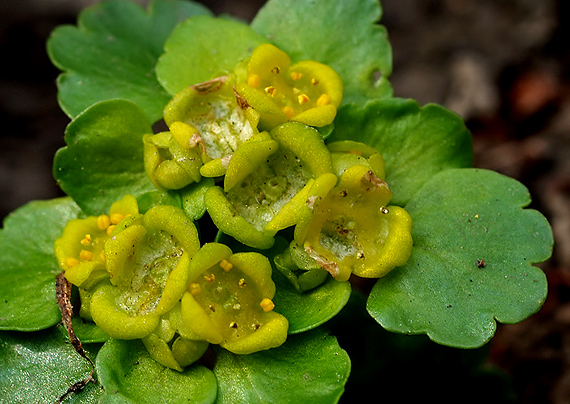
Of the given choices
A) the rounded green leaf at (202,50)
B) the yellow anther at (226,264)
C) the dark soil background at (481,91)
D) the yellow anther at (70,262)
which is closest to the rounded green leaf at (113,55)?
the rounded green leaf at (202,50)

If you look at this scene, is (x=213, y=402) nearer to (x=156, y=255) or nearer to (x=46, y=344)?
(x=156, y=255)

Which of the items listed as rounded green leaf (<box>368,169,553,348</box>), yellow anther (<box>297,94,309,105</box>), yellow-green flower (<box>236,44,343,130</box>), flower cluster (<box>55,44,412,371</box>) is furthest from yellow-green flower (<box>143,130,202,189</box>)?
rounded green leaf (<box>368,169,553,348</box>)

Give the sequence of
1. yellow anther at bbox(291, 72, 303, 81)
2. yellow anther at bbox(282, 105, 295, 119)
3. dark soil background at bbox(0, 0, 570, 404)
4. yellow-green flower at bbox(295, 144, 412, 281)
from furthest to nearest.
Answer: dark soil background at bbox(0, 0, 570, 404)
yellow anther at bbox(291, 72, 303, 81)
yellow anther at bbox(282, 105, 295, 119)
yellow-green flower at bbox(295, 144, 412, 281)

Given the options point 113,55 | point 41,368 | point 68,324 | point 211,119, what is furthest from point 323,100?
point 41,368

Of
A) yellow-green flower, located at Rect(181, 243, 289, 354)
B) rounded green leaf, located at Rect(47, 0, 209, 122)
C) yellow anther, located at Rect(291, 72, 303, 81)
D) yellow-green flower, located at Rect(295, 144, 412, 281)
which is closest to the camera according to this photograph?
yellow-green flower, located at Rect(181, 243, 289, 354)

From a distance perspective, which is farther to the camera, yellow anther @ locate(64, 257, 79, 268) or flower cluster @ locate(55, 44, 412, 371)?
yellow anther @ locate(64, 257, 79, 268)

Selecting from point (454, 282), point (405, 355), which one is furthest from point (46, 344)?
point (405, 355)

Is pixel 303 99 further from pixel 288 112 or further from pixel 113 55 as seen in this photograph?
pixel 113 55

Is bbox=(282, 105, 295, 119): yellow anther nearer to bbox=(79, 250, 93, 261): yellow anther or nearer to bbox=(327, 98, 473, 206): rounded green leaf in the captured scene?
bbox=(327, 98, 473, 206): rounded green leaf
